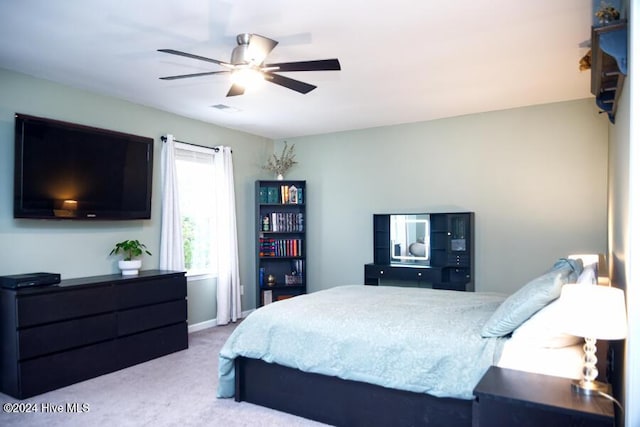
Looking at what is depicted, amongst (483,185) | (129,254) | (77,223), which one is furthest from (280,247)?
(483,185)

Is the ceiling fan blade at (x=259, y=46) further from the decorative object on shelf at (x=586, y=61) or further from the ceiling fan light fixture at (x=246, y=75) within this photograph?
the decorative object on shelf at (x=586, y=61)

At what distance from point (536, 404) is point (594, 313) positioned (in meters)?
0.43

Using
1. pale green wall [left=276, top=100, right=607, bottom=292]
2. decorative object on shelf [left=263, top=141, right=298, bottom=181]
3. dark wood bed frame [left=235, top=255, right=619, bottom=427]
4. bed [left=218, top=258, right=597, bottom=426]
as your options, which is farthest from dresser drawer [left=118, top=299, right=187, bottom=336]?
decorative object on shelf [left=263, top=141, right=298, bottom=181]

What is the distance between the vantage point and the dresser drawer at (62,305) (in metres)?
3.34

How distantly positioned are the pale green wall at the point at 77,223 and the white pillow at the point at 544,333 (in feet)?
12.6

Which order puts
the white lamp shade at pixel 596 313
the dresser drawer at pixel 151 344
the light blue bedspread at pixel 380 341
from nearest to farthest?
1. the white lamp shade at pixel 596 313
2. the light blue bedspread at pixel 380 341
3. the dresser drawer at pixel 151 344

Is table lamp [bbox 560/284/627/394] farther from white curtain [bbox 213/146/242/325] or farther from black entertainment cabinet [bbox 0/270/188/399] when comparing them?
white curtain [bbox 213/146/242/325]

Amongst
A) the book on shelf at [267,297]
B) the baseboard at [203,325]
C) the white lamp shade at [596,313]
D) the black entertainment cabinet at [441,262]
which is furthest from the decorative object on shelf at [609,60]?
the baseboard at [203,325]

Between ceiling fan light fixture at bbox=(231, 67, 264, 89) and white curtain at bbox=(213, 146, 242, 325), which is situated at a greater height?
ceiling fan light fixture at bbox=(231, 67, 264, 89)

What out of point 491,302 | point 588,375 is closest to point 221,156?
point 491,302

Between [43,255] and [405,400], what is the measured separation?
3374mm

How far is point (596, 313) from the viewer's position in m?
1.65

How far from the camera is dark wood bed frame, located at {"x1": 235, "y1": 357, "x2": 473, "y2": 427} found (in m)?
2.43

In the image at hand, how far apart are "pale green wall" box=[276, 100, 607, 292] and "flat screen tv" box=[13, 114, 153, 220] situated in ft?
8.55
